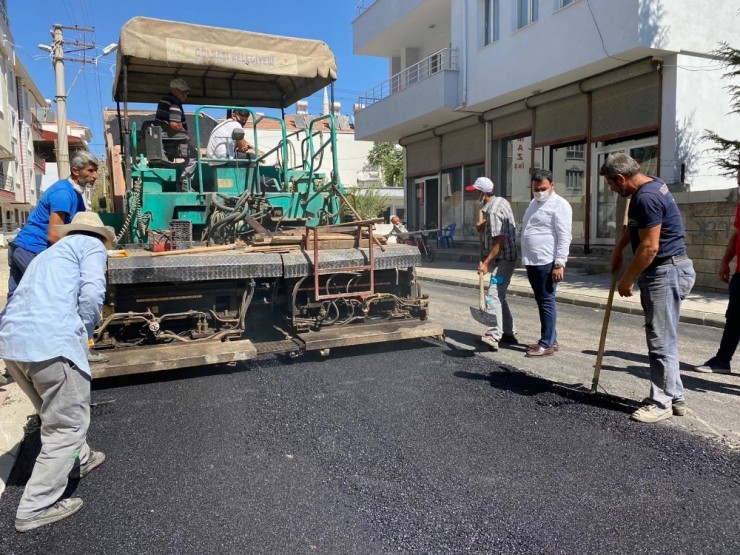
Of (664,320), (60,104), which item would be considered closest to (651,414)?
(664,320)

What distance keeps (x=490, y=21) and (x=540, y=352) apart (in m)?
12.1

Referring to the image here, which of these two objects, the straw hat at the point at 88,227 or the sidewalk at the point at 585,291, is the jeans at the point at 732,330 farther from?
the straw hat at the point at 88,227

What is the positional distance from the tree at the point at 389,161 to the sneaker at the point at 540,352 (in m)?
34.8

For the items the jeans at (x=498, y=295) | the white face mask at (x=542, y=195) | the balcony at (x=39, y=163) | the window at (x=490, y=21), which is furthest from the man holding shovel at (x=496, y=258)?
the balcony at (x=39, y=163)

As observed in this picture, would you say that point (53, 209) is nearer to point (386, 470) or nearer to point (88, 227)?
point (88, 227)

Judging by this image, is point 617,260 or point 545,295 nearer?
point 617,260

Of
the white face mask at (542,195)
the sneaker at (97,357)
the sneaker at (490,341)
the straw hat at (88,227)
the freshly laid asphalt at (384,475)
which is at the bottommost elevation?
the freshly laid asphalt at (384,475)

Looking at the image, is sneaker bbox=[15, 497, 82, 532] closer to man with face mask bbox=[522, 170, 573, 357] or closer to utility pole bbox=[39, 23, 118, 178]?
man with face mask bbox=[522, 170, 573, 357]

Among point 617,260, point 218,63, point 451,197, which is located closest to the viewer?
point 617,260

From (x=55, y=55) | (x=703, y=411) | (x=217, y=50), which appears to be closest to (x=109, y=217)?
(x=217, y=50)

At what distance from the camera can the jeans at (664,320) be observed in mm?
3848

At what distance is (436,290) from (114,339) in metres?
7.34

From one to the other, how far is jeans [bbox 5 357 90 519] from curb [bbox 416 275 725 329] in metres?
4.91

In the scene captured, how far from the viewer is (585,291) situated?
973 cm
